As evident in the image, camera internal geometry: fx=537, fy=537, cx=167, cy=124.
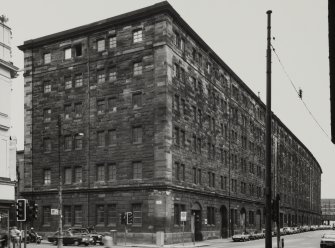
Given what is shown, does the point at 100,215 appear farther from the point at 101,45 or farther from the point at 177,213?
the point at 101,45

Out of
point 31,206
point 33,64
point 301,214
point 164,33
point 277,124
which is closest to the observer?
point 31,206

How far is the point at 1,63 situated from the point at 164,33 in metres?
19.1

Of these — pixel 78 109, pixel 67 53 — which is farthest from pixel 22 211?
pixel 67 53

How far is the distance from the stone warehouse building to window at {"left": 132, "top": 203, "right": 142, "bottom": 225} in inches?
3.4

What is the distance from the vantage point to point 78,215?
163ft

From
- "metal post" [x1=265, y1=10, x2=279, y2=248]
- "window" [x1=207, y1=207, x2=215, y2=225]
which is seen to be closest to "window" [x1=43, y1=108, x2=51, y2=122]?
"window" [x1=207, y1=207, x2=215, y2=225]

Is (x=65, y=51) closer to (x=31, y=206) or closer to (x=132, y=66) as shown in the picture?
(x=132, y=66)

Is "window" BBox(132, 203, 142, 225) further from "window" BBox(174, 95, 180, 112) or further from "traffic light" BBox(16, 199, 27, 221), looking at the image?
"traffic light" BBox(16, 199, 27, 221)

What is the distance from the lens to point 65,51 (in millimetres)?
52344

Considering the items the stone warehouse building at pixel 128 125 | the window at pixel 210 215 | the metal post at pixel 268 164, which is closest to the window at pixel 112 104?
the stone warehouse building at pixel 128 125

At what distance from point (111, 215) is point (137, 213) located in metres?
2.96

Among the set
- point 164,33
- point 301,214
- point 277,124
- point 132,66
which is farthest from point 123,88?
point 301,214

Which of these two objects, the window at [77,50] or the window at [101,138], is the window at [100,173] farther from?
the window at [77,50]

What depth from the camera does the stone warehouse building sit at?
1820 inches
